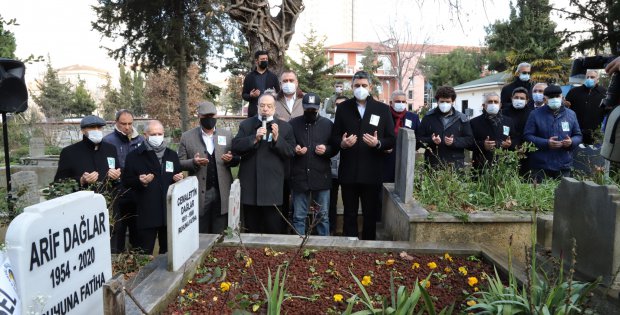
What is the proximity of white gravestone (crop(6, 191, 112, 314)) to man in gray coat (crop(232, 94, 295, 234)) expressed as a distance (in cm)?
256

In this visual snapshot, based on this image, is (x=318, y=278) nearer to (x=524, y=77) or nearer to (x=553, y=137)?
(x=553, y=137)

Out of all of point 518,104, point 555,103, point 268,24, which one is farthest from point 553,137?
point 268,24

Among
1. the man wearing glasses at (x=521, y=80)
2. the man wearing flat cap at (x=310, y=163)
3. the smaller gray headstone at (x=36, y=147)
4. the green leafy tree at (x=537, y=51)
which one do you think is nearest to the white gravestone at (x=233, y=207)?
the man wearing flat cap at (x=310, y=163)

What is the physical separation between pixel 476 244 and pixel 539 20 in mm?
30354

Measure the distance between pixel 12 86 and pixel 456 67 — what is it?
178 ft

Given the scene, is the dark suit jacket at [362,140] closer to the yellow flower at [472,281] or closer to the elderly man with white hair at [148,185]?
the elderly man with white hair at [148,185]

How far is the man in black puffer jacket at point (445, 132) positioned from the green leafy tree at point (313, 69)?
34538 millimetres

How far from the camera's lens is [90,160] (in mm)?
4902

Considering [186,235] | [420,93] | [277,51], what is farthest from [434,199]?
[420,93]

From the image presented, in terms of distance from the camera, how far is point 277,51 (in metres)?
8.76

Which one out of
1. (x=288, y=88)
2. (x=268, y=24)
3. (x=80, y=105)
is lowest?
(x=288, y=88)

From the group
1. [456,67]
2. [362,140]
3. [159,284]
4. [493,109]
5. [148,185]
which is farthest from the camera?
[456,67]

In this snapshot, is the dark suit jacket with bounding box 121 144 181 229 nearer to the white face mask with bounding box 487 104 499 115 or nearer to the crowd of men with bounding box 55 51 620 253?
the crowd of men with bounding box 55 51 620 253

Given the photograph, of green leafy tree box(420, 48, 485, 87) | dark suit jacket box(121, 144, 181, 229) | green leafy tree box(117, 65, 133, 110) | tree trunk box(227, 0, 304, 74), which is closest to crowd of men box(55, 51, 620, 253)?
dark suit jacket box(121, 144, 181, 229)
